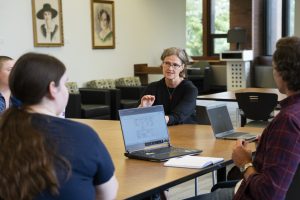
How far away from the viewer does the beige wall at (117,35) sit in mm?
7254

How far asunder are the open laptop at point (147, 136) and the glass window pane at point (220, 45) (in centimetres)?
1039

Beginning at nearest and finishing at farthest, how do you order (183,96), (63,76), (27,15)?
(63,76) < (183,96) < (27,15)

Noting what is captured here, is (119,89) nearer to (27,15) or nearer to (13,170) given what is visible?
(27,15)

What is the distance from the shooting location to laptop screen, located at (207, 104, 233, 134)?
10.4ft

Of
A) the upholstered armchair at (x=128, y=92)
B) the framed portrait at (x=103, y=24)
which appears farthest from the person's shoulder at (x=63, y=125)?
the framed portrait at (x=103, y=24)

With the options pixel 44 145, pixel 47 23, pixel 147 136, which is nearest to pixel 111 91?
pixel 47 23

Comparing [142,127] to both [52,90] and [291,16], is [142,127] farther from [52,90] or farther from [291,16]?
[291,16]

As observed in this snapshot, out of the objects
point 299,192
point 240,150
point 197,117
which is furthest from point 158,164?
point 197,117

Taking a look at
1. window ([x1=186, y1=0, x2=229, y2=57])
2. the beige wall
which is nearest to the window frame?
window ([x1=186, y1=0, x2=229, y2=57])

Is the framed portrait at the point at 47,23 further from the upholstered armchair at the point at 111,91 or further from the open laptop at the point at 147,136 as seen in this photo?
the open laptop at the point at 147,136

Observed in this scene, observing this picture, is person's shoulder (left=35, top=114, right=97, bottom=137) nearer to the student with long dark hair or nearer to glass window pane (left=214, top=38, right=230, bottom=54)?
the student with long dark hair

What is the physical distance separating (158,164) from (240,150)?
44cm

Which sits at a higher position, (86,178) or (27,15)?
(27,15)

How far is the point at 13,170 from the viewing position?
60.2 inches
